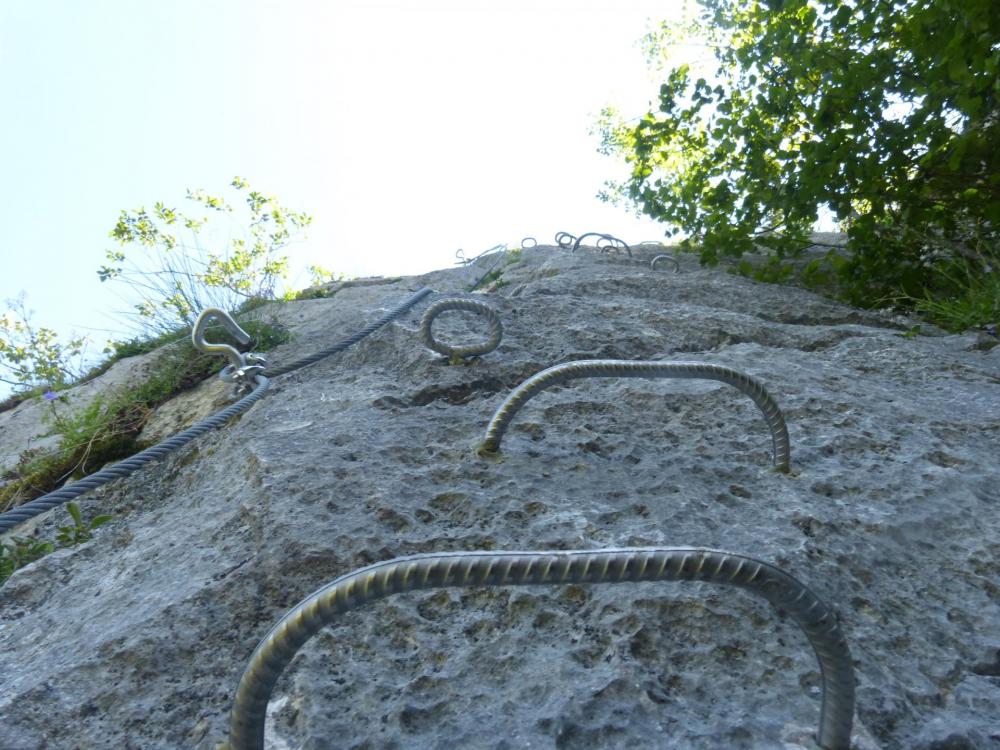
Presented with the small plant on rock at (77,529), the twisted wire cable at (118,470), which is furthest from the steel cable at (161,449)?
the small plant on rock at (77,529)

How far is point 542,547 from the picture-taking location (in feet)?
5.60

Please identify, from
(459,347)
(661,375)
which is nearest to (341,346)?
(459,347)

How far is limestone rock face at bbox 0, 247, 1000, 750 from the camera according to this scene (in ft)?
4.13

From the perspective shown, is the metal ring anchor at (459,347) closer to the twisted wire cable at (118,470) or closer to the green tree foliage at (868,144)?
the twisted wire cable at (118,470)

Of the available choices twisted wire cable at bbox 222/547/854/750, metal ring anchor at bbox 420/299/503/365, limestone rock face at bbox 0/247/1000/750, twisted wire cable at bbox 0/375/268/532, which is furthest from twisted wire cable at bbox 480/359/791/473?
twisted wire cable at bbox 0/375/268/532

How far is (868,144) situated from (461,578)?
445 cm

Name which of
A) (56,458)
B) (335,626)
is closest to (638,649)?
(335,626)

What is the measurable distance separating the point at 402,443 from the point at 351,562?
2.12ft

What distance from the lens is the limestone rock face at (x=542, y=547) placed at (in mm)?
1258

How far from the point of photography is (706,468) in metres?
2.08

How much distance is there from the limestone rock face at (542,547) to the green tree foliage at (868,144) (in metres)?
1.73

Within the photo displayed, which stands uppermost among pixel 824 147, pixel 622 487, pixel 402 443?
pixel 824 147

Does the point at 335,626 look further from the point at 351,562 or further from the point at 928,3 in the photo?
the point at 928,3

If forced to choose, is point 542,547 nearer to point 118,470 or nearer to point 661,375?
point 661,375
